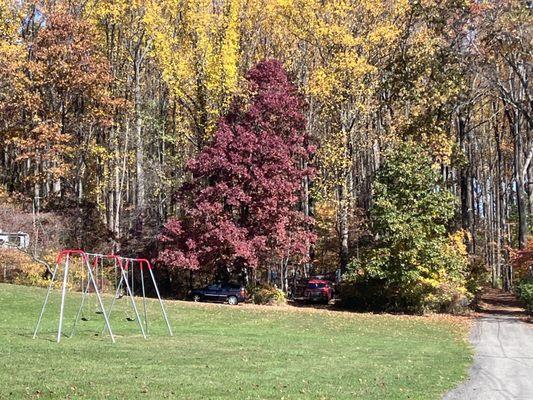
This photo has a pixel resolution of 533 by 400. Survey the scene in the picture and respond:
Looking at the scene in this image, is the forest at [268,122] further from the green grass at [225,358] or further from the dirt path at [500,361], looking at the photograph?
the green grass at [225,358]

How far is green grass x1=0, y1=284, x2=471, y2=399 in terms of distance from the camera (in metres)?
9.59

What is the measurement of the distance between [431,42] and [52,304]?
21.4 m

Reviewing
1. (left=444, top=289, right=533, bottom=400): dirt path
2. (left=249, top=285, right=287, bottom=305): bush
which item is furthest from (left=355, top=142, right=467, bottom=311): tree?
(left=249, top=285, right=287, bottom=305): bush

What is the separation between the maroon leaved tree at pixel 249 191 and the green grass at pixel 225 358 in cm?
714

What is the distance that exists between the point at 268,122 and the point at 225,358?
20943 mm

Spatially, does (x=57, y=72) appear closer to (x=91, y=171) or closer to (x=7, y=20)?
(x=7, y=20)

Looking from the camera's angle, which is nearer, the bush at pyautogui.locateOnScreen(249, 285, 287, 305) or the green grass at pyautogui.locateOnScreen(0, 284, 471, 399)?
the green grass at pyautogui.locateOnScreen(0, 284, 471, 399)

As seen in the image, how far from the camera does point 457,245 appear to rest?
103 ft

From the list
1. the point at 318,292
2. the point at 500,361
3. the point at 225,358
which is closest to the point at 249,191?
the point at 318,292

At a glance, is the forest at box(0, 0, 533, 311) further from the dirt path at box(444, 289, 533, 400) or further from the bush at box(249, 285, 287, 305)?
the dirt path at box(444, 289, 533, 400)

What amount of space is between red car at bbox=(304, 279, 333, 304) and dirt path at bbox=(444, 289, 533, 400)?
9.43 meters

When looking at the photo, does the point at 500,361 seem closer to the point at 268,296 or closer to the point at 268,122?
the point at 268,296

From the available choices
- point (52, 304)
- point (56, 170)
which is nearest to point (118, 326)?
point (52, 304)

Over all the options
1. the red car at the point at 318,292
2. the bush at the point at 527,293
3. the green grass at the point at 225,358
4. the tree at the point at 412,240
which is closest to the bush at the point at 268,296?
the red car at the point at 318,292
